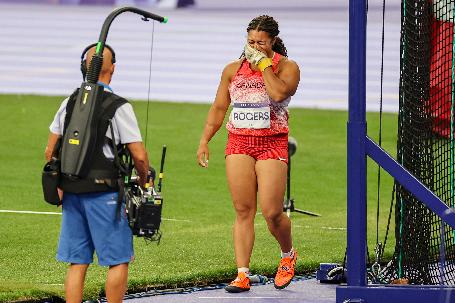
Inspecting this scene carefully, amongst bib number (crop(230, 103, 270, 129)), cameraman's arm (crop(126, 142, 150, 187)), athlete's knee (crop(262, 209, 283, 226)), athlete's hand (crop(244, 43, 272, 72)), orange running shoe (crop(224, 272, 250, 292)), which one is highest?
athlete's hand (crop(244, 43, 272, 72))

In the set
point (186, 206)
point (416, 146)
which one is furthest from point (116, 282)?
point (186, 206)

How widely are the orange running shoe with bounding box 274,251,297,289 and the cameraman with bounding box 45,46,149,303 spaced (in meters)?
1.97

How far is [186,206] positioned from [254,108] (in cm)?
485

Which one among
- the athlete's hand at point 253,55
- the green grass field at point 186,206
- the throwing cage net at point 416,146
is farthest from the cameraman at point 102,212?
the throwing cage net at point 416,146

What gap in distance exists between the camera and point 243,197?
10.3m

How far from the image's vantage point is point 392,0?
43.4 m

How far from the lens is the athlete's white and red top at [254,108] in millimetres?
10250

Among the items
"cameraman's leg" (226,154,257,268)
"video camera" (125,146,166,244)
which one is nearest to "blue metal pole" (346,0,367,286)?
"cameraman's leg" (226,154,257,268)

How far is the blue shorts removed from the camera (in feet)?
28.3

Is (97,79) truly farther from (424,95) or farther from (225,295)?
(424,95)

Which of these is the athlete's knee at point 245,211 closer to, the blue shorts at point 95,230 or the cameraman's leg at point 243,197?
the cameraman's leg at point 243,197

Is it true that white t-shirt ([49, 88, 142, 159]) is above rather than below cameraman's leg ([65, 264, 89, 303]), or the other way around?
above

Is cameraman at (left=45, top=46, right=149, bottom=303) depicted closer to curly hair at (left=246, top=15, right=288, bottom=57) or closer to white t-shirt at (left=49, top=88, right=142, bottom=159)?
white t-shirt at (left=49, top=88, right=142, bottom=159)

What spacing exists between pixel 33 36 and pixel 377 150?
93.0 ft
